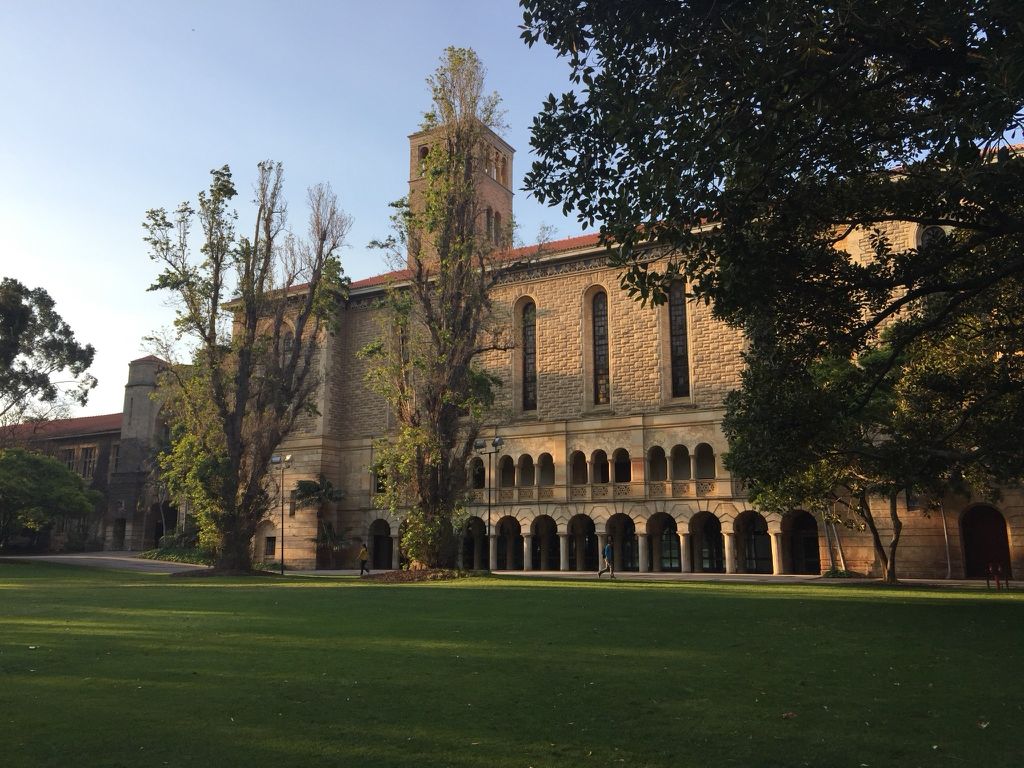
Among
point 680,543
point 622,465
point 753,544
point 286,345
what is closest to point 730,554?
point 753,544

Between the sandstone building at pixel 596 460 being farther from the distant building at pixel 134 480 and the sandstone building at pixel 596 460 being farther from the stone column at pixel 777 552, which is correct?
the distant building at pixel 134 480

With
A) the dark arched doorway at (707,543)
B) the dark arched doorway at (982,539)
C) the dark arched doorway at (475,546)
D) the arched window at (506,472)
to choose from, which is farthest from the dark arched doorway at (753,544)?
the dark arched doorway at (475,546)

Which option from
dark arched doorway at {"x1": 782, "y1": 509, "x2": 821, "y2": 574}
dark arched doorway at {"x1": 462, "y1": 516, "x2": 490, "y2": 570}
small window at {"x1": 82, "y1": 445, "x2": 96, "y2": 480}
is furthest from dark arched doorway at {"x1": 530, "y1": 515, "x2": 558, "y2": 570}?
small window at {"x1": 82, "y1": 445, "x2": 96, "y2": 480}

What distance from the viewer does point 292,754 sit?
4.64 metres

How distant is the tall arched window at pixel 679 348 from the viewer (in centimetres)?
3718

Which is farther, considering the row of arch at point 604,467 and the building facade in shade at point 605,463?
the row of arch at point 604,467

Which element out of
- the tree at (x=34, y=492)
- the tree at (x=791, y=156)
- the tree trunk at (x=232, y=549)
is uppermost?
the tree at (x=791, y=156)

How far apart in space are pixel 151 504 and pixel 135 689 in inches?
2041

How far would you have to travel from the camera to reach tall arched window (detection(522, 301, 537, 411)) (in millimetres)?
41031

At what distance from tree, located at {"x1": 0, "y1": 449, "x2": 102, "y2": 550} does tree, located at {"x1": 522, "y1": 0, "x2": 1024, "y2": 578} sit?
36.6 m

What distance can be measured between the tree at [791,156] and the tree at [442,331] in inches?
529

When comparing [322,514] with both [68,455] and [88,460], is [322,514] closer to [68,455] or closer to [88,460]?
[88,460]

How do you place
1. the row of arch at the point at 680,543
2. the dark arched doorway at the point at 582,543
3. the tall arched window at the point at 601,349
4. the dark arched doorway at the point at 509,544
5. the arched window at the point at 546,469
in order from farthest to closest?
the dark arched doorway at the point at 509,544, the arched window at the point at 546,469, the tall arched window at the point at 601,349, the dark arched doorway at the point at 582,543, the row of arch at the point at 680,543

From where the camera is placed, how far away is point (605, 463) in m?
39.3
